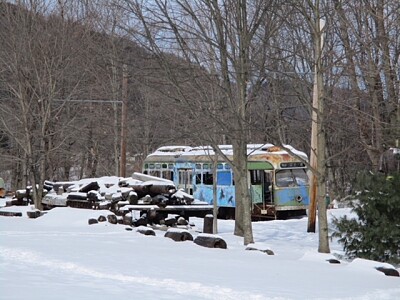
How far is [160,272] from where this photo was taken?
8.72m

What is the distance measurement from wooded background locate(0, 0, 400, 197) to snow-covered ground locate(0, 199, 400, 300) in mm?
2875

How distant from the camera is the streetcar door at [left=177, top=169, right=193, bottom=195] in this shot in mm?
28502

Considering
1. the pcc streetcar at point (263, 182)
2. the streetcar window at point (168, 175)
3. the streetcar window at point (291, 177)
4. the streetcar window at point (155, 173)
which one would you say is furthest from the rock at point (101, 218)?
the streetcar window at point (155, 173)

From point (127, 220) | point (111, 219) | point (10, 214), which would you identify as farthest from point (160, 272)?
point (10, 214)

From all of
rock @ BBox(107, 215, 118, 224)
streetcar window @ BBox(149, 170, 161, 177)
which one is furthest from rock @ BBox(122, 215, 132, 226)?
streetcar window @ BBox(149, 170, 161, 177)

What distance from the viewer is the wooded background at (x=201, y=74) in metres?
13.3

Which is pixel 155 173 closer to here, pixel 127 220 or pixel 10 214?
pixel 10 214

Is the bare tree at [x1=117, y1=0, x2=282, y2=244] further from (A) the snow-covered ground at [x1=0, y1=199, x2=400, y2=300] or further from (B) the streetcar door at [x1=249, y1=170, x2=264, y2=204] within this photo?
(B) the streetcar door at [x1=249, y1=170, x2=264, y2=204]

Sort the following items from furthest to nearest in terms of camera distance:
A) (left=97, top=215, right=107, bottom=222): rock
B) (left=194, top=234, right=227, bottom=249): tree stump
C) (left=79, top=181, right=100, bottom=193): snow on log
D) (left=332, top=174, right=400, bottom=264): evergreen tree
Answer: (left=79, top=181, right=100, bottom=193): snow on log → (left=97, top=215, right=107, bottom=222): rock → (left=194, top=234, right=227, bottom=249): tree stump → (left=332, top=174, right=400, bottom=264): evergreen tree

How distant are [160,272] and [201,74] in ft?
22.1

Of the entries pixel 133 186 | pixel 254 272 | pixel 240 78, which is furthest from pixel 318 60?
pixel 133 186

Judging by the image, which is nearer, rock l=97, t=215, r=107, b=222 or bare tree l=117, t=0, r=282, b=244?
bare tree l=117, t=0, r=282, b=244

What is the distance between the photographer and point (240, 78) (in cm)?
1326

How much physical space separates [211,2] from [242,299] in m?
7.33
